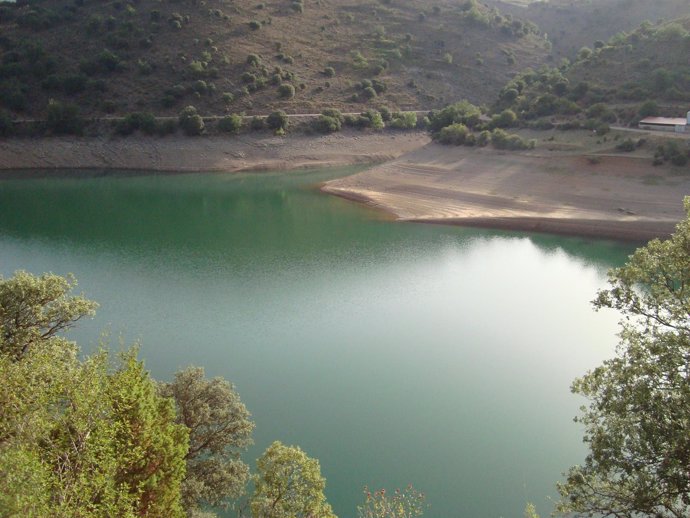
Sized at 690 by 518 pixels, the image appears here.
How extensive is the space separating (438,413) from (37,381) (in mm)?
12031

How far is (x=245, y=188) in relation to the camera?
168 feet

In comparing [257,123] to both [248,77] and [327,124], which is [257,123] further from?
[327,124]

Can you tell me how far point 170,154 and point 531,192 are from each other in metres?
35.4

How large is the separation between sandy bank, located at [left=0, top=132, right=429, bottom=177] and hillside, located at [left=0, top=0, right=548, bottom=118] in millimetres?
4114

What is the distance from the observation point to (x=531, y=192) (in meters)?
41.7

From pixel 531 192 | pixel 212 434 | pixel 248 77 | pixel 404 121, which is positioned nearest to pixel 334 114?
pixel 404 121

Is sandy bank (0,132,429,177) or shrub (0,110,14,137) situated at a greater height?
shrub (0,110,14,137)

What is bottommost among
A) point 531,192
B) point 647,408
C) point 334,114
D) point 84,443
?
point 531,192

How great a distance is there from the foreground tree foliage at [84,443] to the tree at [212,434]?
2.29 m

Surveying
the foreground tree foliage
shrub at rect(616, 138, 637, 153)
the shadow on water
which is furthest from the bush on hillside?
the foreground tree foliage

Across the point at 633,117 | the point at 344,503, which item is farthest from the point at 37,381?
the point at 633,117

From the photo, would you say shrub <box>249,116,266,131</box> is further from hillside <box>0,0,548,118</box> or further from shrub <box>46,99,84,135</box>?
shrub <box>46,99,84,135</box>

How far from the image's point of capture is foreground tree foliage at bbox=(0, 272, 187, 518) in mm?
6605

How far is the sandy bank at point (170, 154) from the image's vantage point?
56.7 meters
